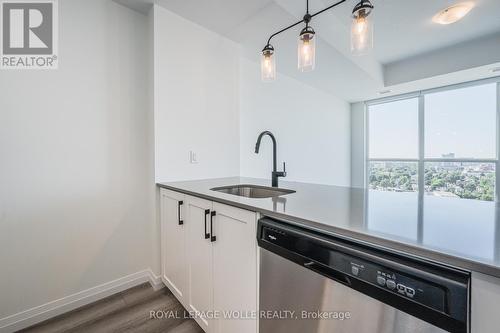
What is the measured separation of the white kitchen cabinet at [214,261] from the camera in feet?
3.39

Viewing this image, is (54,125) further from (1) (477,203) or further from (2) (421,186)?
(2) (421,186)

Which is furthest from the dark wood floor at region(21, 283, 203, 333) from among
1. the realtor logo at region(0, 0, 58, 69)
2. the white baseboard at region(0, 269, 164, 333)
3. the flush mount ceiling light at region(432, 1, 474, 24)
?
the flush mount ceiling light at region(432, 1, 474, 24)

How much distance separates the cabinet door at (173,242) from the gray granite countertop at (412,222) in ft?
1.70

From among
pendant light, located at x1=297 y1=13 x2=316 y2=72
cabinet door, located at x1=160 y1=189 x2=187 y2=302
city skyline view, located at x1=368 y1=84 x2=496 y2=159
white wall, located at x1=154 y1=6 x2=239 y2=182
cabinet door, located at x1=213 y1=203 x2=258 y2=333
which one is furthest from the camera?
city skyline view, located at x1=368 y1=84 x2=496 y2=159

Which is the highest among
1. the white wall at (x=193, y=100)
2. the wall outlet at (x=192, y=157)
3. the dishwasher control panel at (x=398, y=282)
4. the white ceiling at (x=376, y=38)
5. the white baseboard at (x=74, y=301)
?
the white ceiling at (x=376, y=38)

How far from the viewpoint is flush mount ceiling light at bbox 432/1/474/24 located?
2.03 meters

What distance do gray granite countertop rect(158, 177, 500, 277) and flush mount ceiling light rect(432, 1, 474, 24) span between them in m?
2.06

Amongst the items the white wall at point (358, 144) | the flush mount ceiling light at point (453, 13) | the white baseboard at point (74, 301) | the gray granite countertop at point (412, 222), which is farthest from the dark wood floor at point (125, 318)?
the white wall at point (358, 144)

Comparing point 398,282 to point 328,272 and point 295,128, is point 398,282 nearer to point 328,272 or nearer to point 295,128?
point 328,272

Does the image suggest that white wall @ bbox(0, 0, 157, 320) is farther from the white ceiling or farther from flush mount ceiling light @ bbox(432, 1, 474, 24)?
flush mount ceiling light @ bbox(432, 1, 474, 24)

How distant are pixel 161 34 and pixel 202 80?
0.49m

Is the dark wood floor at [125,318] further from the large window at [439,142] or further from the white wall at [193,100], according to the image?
the large window at [439,142]

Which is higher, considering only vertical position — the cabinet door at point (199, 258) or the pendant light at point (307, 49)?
the pendant light at point (307, 49)

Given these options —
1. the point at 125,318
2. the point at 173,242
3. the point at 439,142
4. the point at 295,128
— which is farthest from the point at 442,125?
the point at 125,318
